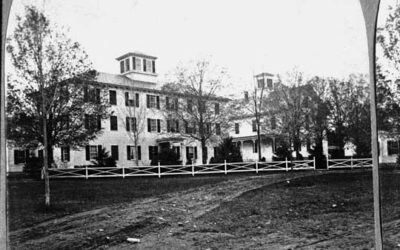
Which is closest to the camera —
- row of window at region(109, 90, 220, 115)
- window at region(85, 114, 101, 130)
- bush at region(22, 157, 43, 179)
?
bush at region(22, 157, 43, 179)

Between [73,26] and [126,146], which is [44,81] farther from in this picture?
[126,146]

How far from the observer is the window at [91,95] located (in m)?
4.62

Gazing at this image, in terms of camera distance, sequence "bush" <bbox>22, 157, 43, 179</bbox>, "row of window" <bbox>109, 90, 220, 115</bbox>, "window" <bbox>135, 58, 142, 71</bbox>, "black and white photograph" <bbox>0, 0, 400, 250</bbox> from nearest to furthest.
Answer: "window" <bbox>135, 58, 142, 71</bbox> → "black and white photograph" <bbox>0, 0, 400, 250</bbox> → "bush" <bbox>22, 157, 43, 179</bbox> → "row of window" <bbox>109, 90, 220, 115</bbox>

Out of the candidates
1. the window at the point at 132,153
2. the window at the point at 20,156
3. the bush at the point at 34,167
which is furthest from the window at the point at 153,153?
the window at the point at 20,156

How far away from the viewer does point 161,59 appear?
15.7 ft

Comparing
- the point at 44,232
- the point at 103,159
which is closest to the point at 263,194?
the point at 103,159

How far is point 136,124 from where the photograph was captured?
15.7 ft

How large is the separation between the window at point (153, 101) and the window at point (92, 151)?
80cm

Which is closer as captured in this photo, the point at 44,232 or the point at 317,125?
the point at 44,232

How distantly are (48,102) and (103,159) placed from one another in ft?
3.04

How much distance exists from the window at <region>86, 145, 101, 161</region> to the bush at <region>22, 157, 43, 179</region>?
532 mm

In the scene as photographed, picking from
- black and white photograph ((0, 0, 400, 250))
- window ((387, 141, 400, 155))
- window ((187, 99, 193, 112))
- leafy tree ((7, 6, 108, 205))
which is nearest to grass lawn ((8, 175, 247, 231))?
black and white photograph ((0, 0, 400, 250))

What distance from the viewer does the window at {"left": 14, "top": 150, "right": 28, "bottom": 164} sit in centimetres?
439

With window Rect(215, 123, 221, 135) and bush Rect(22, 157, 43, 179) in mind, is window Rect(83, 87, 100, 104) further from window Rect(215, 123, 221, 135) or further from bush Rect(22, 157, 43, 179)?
window Rect(215, 123, 221, 135)
